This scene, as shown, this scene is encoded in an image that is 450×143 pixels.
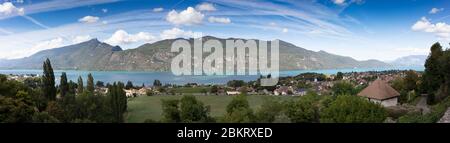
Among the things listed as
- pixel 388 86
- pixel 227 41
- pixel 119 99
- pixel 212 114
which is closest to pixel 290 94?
pixel 212 114

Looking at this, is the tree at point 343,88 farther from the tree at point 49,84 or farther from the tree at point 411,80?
the tree at point 49,84

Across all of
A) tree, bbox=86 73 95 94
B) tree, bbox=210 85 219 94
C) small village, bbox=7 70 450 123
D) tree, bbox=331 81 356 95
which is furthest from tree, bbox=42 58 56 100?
tree, bbox=331 81 356 95

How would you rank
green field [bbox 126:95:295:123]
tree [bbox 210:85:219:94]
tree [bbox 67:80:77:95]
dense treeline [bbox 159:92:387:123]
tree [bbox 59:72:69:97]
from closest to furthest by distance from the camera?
dense treeline [bbox 159:92:387:123] → green field [bbox 126:95:295:123] → tree [bbox 210:85:219:94] → tree [bbox 67:80:77:95] → tree [bbox 59:72:69:97]

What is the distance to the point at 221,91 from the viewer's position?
11625 millimetres

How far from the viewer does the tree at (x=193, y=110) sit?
29.9ft

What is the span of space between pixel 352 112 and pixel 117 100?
5742 millimetres

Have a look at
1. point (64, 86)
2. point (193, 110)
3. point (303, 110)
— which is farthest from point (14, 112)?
point (303, 110)

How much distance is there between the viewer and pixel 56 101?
41.7 ft

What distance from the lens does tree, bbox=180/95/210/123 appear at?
29.9 feet

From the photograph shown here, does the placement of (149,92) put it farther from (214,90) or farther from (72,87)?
(72,87)

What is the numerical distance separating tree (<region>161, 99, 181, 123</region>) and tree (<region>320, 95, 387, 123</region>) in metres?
3.35

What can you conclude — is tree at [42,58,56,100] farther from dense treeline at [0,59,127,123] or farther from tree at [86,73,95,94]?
tree at [86,73,95,94]
